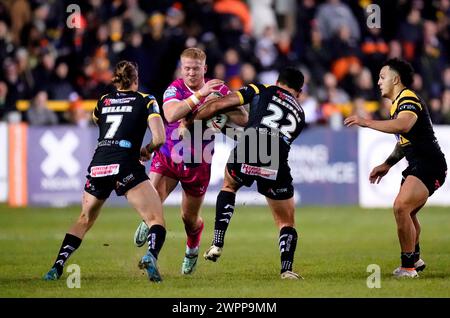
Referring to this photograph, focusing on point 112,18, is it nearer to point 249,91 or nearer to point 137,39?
point 137,39

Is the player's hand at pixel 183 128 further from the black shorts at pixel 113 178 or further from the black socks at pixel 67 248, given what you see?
the black socks at pixel 67 248

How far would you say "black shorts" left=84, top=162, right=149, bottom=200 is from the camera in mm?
11258

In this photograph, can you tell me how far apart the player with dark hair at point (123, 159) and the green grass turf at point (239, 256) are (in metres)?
0.64

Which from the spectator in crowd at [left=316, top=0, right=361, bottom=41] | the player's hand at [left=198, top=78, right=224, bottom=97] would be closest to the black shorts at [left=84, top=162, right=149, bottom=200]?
the player's hand at [left=198, top=78, right=224, bottom=97]

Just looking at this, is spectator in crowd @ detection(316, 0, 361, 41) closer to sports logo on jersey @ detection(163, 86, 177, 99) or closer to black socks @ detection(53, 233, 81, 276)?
sports logo on jersey @ detection(163, 86, 177, 99)

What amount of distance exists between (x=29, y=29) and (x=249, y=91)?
13620mm

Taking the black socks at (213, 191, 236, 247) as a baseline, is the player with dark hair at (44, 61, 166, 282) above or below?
above

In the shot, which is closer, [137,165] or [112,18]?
[137,165]

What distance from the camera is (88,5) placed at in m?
25.0

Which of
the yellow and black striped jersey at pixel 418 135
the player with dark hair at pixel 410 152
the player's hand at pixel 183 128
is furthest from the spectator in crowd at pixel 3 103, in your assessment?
the yellow and black striped jersey at pixel 418 135

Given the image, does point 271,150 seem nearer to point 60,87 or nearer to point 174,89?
point 174,89
